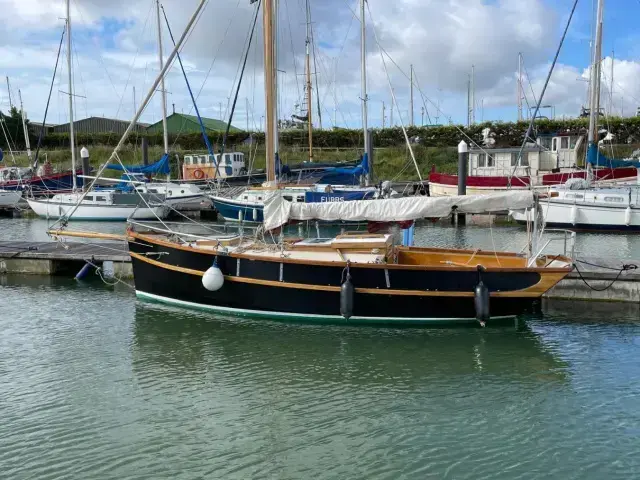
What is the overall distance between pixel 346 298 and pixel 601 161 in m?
24.2

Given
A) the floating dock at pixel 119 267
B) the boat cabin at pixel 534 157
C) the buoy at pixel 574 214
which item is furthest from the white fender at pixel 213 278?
the boat cabin at pixel 534 157

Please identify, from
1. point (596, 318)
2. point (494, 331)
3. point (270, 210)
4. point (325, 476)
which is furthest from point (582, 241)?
point (325, 476)

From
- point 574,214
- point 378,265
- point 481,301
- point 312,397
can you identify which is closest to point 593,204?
point 574,214

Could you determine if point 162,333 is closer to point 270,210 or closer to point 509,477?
point 270,210

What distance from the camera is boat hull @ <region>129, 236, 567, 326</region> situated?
39.1 feet

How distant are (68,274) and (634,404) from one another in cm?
1495

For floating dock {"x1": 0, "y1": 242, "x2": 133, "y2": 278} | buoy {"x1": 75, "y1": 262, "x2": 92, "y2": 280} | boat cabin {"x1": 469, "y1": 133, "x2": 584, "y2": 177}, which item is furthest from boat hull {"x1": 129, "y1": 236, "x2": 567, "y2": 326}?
boat cabin {"x1": 469, "y1": 133, "x2": 584, "y2": 177}

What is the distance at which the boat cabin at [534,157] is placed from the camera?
36688 mm

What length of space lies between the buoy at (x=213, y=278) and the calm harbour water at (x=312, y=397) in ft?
3.06

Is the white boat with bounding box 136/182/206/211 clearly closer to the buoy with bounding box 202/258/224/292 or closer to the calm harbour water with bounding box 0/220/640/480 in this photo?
the calm harbour water with bounding box 0/220/640/480

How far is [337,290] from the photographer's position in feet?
40.2

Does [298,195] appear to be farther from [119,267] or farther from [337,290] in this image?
[337,290]

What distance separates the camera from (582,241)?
80.0 ft

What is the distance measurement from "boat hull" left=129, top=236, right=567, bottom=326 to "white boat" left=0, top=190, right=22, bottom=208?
91.9 feet
